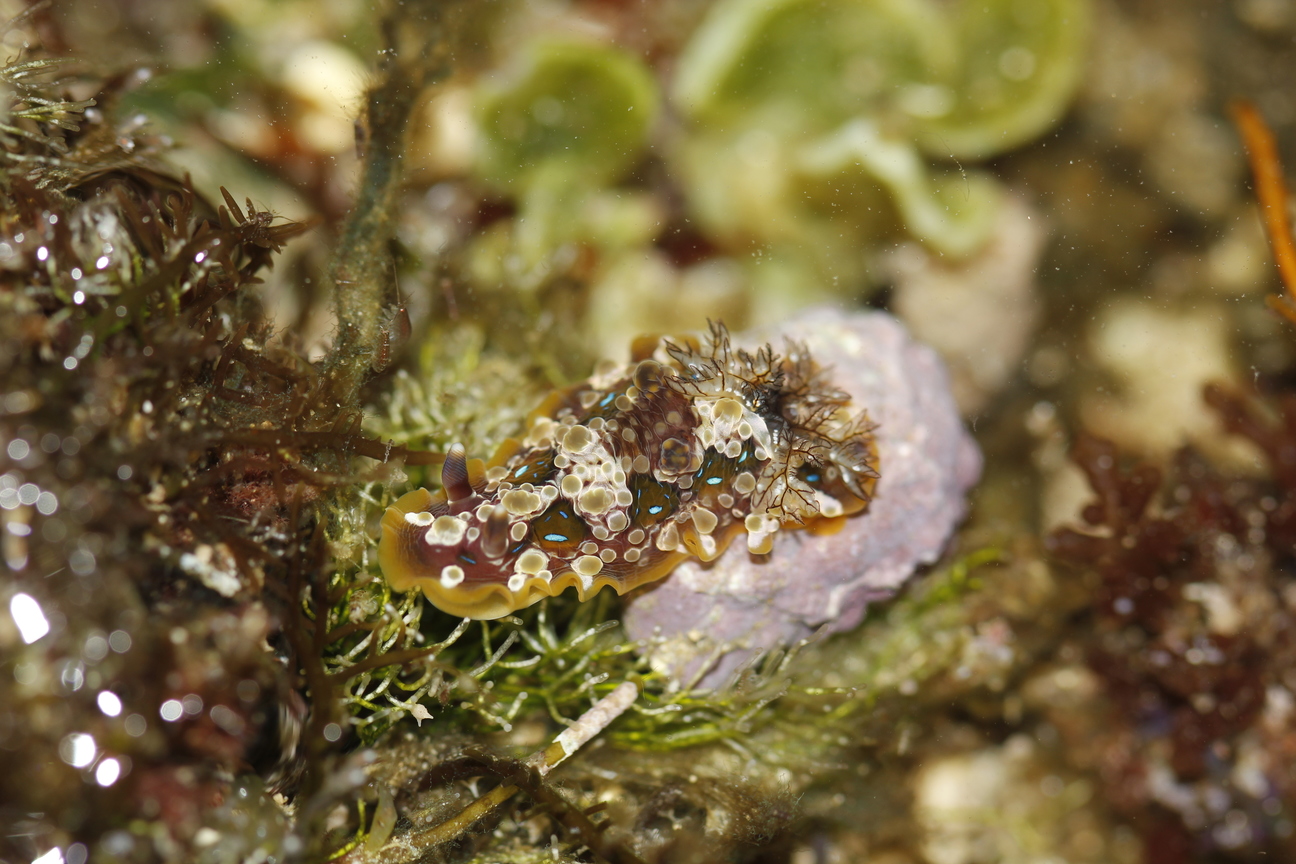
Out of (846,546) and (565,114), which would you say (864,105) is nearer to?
(565,114)

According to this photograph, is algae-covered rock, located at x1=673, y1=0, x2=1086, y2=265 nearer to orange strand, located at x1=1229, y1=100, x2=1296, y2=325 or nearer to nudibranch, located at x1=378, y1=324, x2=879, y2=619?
orange strand, located at x1=1229, y1=100, x2=1296, y2=325

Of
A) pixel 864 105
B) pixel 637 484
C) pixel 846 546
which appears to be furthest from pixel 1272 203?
pixel 637 484

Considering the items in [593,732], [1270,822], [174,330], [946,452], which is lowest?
[1270,822]

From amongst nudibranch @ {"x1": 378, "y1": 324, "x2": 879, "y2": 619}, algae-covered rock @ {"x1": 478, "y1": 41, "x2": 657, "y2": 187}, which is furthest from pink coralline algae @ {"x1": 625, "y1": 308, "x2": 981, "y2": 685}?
algae-covered rock @ {"x1": 478, "y1": 41, "x2": 657, "y2": 187}

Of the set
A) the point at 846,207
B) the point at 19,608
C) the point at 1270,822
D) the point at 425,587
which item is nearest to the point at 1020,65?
the point at 846,207

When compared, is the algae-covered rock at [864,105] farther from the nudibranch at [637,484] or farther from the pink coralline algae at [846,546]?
the nudibranch at [637,484]

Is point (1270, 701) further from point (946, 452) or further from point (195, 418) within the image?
point (195, 418)
